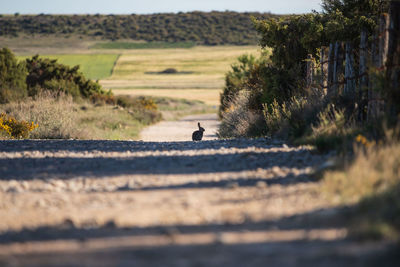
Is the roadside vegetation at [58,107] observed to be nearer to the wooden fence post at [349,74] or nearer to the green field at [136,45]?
the wooden fence post at [349,74]

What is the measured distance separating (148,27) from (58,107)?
86853mm

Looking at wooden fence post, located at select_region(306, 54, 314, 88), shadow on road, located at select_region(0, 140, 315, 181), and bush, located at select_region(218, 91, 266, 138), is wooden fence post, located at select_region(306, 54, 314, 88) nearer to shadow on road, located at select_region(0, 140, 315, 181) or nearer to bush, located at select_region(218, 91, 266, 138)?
bush, located at select_region(218, 91, 266, 138)

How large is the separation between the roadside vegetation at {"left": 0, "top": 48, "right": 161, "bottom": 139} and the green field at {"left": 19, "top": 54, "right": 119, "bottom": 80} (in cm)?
3764

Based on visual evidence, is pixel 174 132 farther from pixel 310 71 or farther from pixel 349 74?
pixel 349 74

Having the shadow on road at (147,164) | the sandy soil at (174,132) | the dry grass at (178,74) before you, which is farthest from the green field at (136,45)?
the shadow on road at (147,164)

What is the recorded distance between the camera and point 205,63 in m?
96.4

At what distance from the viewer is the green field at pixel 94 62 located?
282 ft

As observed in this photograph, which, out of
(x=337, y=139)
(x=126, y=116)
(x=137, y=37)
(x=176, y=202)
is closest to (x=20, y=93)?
(x=126, y=116)

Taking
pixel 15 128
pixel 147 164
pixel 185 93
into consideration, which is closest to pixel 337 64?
pixel 147 164

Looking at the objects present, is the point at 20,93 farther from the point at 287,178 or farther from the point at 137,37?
the point at 137,37

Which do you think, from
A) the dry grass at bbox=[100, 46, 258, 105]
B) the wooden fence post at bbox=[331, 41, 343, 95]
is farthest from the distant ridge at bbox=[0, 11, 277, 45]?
the wooden fence post at bbox=[331, 41, 343, 95]

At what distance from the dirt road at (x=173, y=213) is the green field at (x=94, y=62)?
75.5 metres

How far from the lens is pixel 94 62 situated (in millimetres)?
92938

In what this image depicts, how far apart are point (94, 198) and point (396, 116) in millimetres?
5699
